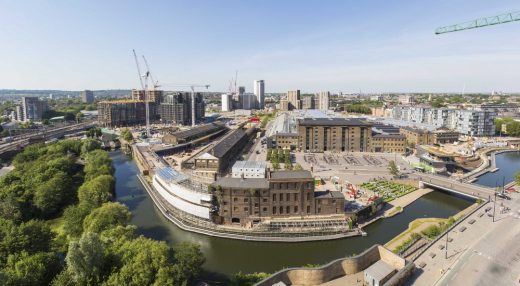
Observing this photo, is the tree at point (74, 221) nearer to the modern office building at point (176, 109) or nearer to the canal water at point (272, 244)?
the canal water at point (272, 244)

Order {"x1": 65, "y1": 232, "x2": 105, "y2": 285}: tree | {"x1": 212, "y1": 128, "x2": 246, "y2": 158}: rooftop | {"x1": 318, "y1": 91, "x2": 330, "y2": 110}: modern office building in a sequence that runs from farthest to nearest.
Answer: {"x1": 318, "y1": 91, "x2": 330, "y2": 110}: modern office building → {"x1": 212, "y1": 128, "x2": 246, "y2": 158}: rooftop → {"x1": 65, "y1": 232, "x2": 105, "y2": 285}: tree

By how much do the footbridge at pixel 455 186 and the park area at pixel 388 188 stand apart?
261 cm

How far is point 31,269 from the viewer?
1994 centimetres

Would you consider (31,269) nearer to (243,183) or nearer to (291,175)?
(243,183)

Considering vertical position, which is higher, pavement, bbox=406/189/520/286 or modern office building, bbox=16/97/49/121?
modern office building, bbox=16/97/49/121

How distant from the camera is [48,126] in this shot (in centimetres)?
11675

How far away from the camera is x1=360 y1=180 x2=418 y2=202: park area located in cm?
Answer: 4306

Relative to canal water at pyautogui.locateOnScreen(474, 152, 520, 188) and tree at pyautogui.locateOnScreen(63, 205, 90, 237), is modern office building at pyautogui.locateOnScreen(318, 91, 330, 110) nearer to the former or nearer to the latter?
canal water at pyautogui.locateOnScreen(474, 152, 520, 188)

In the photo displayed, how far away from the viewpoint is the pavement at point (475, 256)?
21188 mm

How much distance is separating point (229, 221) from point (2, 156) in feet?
206

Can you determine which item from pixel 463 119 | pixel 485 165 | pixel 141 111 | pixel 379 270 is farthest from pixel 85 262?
pixel 141 111

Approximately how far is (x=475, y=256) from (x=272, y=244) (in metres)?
17.4

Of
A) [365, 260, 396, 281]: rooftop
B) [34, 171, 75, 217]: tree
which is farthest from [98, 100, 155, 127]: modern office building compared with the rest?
[365, 260, 396, 281]: rooftop

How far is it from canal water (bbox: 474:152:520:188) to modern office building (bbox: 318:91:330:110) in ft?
388
